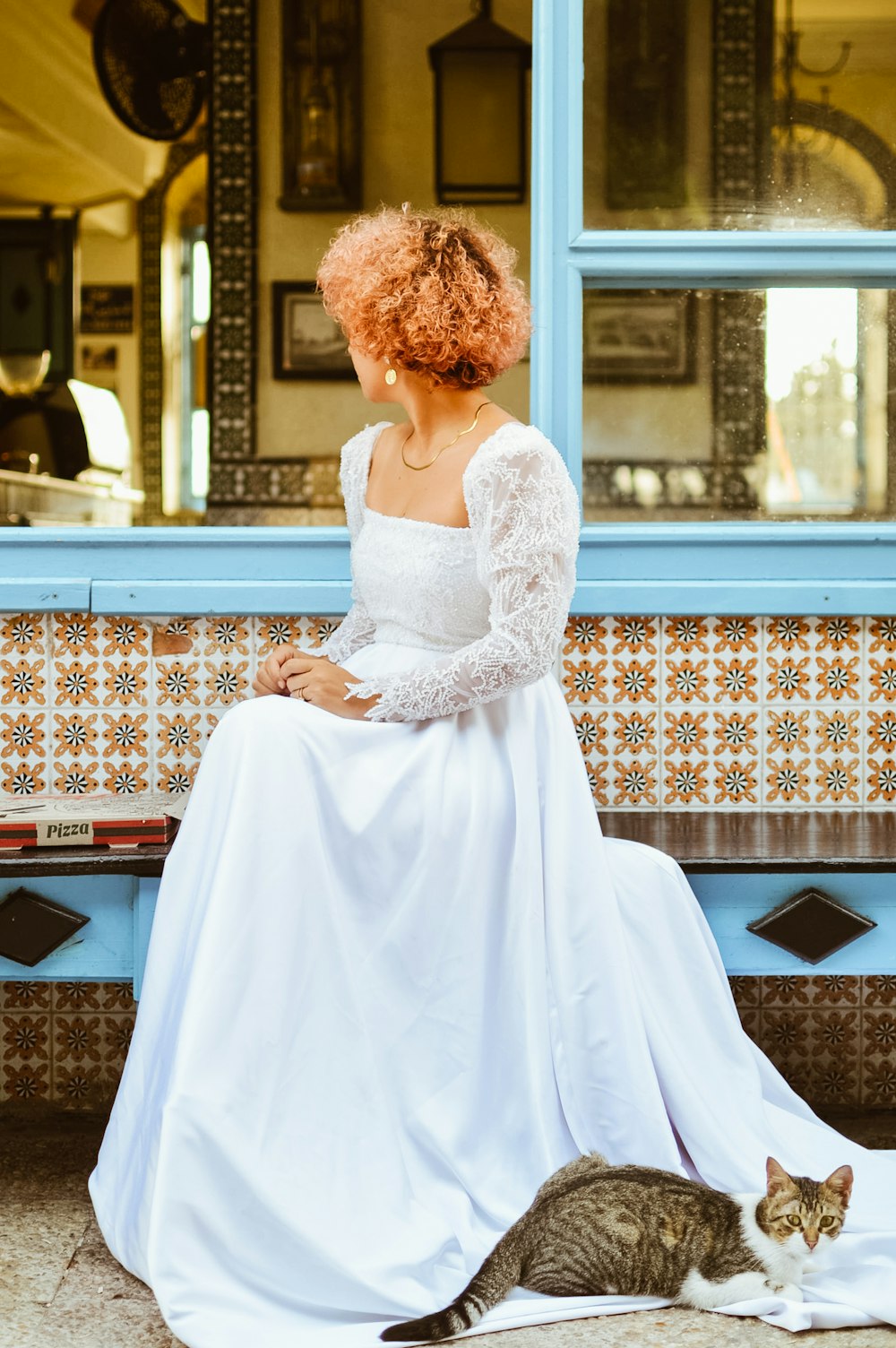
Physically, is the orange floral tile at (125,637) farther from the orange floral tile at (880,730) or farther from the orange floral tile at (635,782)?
the orange floral tile at (880,730)

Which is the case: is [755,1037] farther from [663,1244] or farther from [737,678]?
[663,1244]

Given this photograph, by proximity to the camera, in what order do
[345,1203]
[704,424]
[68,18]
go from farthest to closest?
[68,18] → [704,424] → [345,1203]

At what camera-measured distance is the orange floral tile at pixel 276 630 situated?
289cm

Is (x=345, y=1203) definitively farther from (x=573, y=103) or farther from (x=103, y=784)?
(x=573, y=103)

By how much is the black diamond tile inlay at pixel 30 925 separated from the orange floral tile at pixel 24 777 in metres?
0.65

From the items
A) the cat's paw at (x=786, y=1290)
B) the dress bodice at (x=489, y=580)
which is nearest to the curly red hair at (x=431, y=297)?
the dress bodice at (x=489, y=580)

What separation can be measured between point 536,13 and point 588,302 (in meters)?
0.59

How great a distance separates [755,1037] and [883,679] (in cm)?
84

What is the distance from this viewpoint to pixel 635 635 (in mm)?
2887

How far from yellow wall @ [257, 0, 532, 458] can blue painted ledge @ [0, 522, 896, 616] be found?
4.07 m

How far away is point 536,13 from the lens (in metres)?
2.77

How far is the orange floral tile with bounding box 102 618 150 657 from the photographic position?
2.88 m

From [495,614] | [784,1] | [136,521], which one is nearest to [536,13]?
[784,1]

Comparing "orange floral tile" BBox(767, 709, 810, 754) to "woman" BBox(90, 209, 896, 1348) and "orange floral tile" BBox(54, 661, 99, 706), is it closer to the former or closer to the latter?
"woman" BBox(90, 209, 896, 1348)
